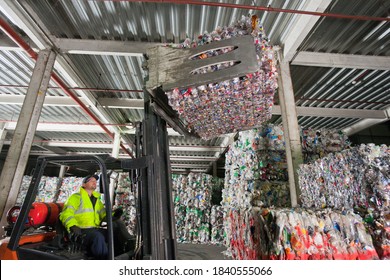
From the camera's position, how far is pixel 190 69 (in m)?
2.12

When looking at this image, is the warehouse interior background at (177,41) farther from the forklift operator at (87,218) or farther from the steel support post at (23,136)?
the forklift operator at (87,218)

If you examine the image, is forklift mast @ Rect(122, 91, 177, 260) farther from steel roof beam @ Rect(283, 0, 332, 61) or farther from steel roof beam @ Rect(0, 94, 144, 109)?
steel roof beam @ Rect(0, 94, 144, 109)

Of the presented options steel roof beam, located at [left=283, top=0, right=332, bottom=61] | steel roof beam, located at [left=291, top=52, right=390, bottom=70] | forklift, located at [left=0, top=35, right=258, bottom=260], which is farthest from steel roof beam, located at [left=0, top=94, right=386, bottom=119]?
forklift, located at [left=0, top=35, right=258, bottom=260]

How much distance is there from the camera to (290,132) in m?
4.02

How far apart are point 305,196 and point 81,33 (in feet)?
16.6

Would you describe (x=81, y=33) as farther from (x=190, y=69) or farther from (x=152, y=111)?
(x=190, y=69)

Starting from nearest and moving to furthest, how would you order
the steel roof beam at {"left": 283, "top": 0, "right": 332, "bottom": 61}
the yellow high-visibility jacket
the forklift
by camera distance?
the forklift < the yellow high-visibility jacket < the steel roof beam at {"left": 283, "top": 0, "right": 332, "bottom": 61}

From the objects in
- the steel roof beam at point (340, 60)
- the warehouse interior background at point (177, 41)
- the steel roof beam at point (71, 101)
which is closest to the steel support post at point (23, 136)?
the warehouse interior background at point (177, 41)

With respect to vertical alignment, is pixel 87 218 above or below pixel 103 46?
below

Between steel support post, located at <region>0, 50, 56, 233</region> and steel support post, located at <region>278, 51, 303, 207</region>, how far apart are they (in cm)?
475

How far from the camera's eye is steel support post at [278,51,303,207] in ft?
12.4

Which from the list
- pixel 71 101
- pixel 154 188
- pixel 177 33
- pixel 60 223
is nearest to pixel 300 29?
pixel 177 33

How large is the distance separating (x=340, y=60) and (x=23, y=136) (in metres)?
6.60

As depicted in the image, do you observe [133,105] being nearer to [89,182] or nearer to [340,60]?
[89,182]
